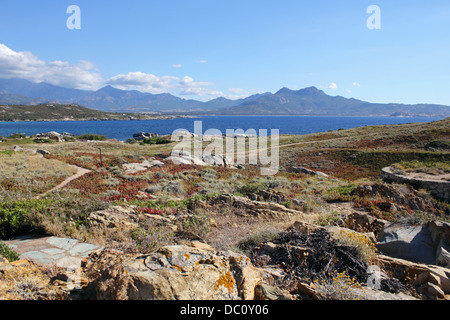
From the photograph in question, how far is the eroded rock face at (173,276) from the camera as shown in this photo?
3.11 m

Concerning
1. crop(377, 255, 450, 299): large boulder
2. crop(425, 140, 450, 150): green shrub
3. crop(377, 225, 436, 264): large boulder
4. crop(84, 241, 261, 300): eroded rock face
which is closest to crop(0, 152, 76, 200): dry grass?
crop(84, 241, 261, 300): eroded rock face

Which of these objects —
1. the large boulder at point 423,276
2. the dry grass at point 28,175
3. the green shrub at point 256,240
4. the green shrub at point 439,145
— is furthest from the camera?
the green shrub at point 439,145

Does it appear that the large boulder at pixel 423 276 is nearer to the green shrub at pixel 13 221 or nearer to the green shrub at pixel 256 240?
the green shrub at pixel 256 240

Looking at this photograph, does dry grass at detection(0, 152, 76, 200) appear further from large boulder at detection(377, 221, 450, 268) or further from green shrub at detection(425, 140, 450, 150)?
green shrub at detection(425, 140, 450, 150)

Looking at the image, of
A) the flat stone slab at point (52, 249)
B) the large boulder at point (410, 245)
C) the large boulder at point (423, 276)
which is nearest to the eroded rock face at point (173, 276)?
the flat stone slab at point (52, 249)

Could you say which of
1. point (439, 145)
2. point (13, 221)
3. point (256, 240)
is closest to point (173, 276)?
point (256, 240)

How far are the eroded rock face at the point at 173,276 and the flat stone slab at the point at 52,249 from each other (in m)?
1.13

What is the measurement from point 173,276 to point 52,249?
3.60 m

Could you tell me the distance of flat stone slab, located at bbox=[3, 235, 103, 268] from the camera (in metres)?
4.84

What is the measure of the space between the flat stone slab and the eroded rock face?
1134 mm

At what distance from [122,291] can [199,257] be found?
120 cm

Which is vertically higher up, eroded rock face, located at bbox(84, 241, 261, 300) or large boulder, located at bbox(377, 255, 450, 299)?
eroded rock face, located at bbox(84, 241, 261, 300)
